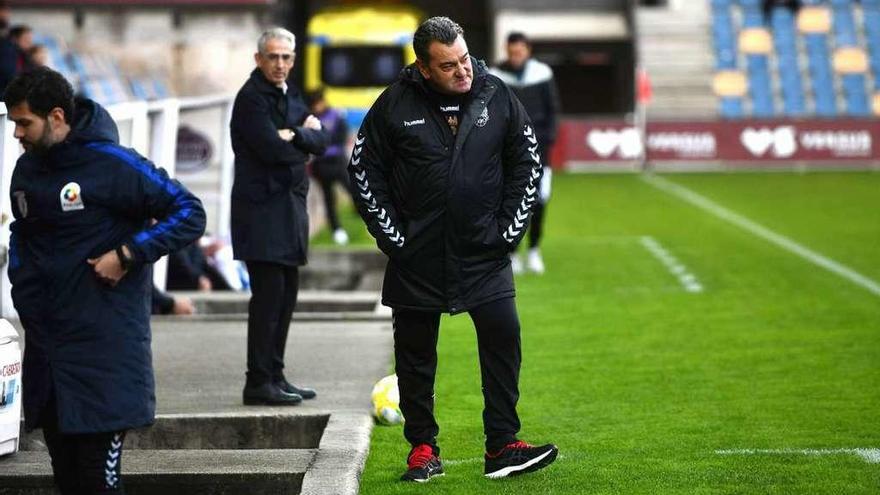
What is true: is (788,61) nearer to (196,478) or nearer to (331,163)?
(331,163)

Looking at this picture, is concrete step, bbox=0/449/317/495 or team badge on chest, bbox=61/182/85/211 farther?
concrete step, bbox=0/449/317/495

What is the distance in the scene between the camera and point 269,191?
9.56 metres

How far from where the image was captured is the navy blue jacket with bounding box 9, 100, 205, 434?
20.9 feet

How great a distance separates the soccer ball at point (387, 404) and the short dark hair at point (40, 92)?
3.23 metres

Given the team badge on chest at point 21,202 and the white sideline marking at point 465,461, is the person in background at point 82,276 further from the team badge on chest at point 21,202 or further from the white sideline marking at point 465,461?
the white sideline marking at point 465,461

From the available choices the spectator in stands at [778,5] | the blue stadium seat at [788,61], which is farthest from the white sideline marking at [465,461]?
the spectator in stands at [778,5]

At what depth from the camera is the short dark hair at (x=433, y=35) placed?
295 inches

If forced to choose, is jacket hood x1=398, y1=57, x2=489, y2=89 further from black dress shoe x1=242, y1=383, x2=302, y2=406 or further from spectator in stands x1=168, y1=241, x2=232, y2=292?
spectator in stands x1=168, y1=241, x2=232, y2=292

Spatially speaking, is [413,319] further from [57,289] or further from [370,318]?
[370,318]

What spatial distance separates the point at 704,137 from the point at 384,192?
28.9 metres

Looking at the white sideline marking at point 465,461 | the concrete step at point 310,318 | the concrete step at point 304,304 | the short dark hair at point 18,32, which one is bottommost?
the concrete step at point 304,304

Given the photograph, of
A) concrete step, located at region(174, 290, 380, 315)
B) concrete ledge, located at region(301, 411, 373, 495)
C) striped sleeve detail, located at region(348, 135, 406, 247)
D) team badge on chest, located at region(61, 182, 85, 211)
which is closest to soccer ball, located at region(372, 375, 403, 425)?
concrete ledge, located at region(301, 411, 373, 495)

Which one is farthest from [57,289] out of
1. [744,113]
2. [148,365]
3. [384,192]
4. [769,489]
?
[744,113]

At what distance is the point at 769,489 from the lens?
24.5ft
